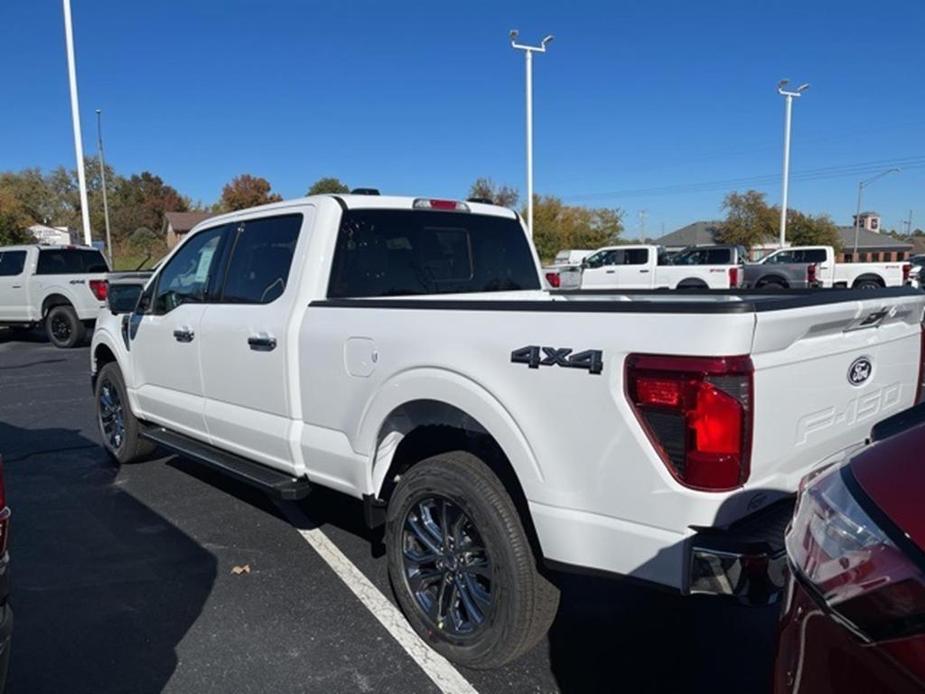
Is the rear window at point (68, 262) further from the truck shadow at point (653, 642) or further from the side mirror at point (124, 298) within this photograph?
the truck shadow at point (653, 642)


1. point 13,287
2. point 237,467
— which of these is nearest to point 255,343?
point 237,467

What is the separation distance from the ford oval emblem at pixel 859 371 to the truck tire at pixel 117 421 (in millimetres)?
4982

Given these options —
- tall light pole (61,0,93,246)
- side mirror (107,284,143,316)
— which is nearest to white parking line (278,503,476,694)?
side mirror (107,284,143,316)

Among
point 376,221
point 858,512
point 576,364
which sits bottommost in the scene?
point 858,512

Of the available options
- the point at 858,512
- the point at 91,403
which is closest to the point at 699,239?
the point at 91,403

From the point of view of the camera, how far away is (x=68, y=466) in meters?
5.98

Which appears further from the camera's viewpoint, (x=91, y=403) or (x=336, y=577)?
(x=91, y=403)

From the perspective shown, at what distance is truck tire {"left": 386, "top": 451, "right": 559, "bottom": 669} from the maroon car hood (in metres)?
1.44

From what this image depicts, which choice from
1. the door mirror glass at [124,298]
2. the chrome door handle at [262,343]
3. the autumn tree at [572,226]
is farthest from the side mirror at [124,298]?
the autumn tree at [572,226]

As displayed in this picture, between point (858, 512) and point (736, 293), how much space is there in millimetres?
2851

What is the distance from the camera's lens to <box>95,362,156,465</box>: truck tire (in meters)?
5.63

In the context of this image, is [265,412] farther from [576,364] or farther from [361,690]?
[576,364]

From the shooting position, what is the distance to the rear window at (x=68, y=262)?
14305mm

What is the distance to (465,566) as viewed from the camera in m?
3.00
